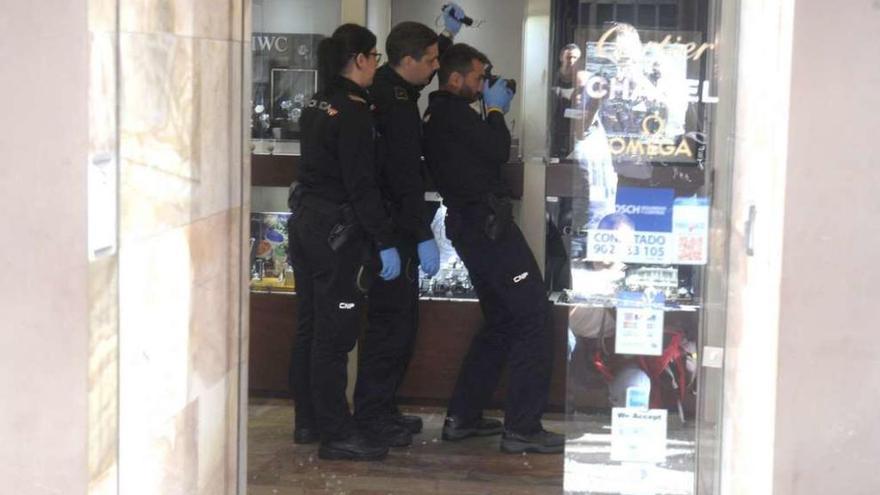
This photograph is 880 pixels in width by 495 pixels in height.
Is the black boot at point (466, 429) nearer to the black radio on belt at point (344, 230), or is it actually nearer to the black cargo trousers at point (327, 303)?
the black cargo trousers at point (327, 303)

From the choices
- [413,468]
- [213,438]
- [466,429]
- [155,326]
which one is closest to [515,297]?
[466,429]

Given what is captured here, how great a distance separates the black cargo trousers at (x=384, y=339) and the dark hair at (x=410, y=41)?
76 cm

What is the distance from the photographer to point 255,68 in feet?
20.1

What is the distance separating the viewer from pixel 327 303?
513 centimetres

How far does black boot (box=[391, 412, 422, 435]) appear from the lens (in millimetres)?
5676

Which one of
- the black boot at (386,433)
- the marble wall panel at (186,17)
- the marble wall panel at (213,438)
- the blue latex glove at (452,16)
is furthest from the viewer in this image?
the blue latex glove at (452,16)

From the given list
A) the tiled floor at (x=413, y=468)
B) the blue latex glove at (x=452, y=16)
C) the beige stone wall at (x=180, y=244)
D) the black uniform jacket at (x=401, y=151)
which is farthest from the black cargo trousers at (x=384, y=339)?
the beige stone wall at (x=180, y=244)

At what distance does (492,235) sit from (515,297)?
0.86 feet

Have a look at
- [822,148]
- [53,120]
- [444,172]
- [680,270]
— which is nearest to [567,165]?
[444,172]

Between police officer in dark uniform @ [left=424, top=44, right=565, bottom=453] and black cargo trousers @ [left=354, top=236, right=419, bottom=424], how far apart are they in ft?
0.91

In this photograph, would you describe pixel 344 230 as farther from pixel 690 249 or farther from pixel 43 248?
pixel 43 248

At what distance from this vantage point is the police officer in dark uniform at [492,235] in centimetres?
530

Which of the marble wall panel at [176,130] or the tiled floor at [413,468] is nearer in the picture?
the marble wall panel at [176,130]

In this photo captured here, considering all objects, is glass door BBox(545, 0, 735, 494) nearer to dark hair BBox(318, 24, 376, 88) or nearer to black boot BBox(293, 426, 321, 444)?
dark hair BBox(318, 24, 376, 88)
